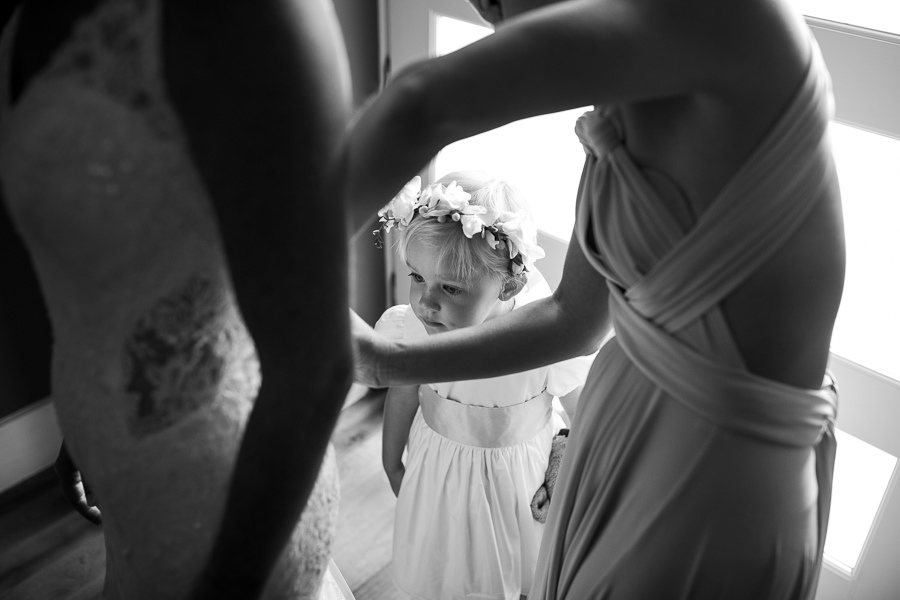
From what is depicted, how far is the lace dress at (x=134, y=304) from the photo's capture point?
538 millimetres

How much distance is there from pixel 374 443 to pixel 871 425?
4.98ft

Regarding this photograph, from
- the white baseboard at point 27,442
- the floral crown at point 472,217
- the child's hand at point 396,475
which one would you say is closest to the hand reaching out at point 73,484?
the floral crown at point 472,217

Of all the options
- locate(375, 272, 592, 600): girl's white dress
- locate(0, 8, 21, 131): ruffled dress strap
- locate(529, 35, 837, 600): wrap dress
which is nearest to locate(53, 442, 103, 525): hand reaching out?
locate(0, 8, 21, 131): ruffled dress strap

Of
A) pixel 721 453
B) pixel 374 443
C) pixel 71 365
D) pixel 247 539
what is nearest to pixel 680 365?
pixel 721 453

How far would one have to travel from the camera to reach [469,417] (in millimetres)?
1946

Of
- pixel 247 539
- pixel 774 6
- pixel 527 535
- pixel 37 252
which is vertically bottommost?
pixel 527 535

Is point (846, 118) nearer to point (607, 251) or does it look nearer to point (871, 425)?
point (871, 425)

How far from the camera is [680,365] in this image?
0.84 meters

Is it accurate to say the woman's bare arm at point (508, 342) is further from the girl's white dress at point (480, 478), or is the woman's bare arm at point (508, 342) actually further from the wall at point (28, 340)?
the wall at point (28, 340)

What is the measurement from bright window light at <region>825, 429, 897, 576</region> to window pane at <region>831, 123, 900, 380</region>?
0.22m

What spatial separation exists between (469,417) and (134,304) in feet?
4.56

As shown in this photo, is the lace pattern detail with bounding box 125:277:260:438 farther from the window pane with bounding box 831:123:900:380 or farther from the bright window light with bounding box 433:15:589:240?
the bright window light with bounding box 433:15:589:240

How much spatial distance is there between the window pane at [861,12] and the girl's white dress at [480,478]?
856 mm

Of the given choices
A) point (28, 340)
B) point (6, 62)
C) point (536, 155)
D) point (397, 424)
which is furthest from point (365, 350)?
point (28, 340)
